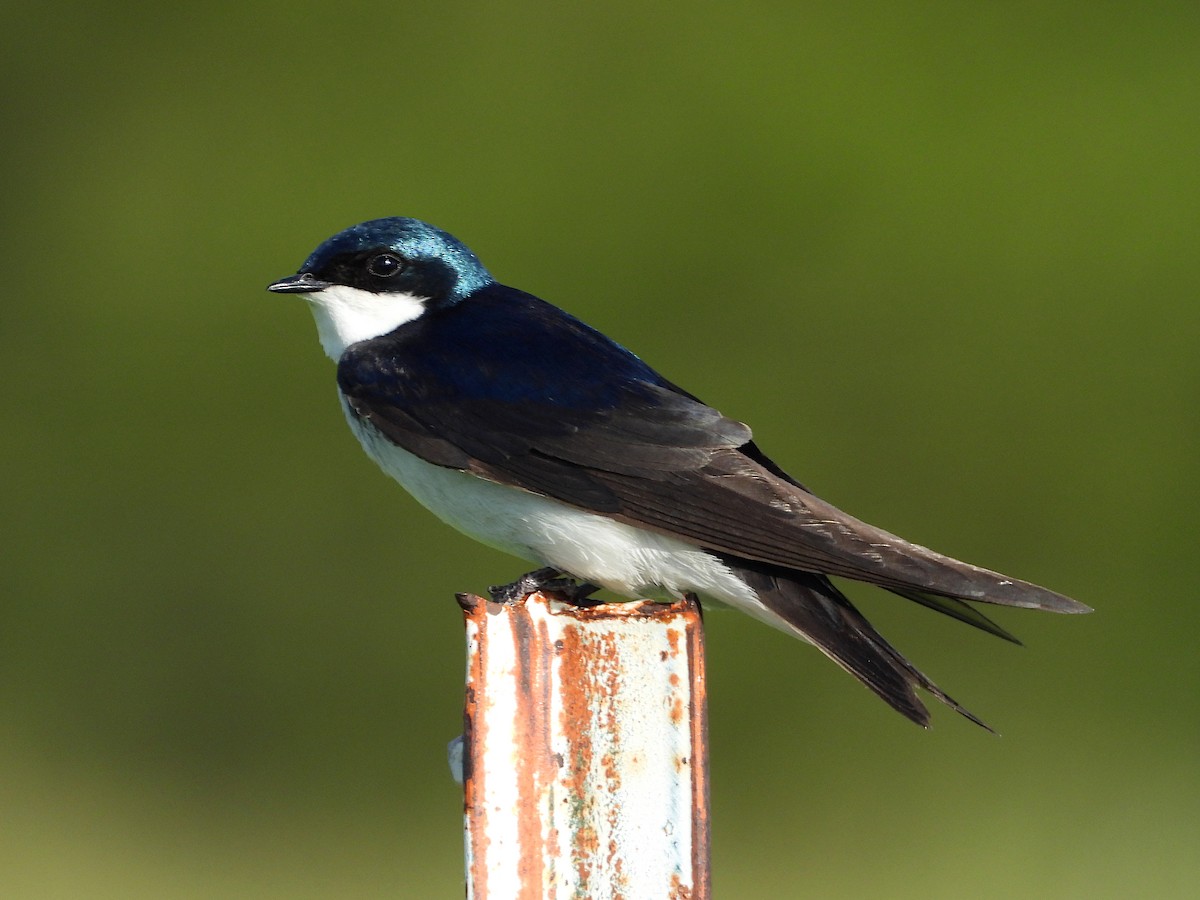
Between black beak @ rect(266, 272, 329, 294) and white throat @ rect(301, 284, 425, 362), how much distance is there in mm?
10

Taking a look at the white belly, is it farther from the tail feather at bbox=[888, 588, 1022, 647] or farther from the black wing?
the tail feather at bbox=[888, 588, 1022, 647]

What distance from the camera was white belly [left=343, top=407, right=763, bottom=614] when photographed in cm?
208

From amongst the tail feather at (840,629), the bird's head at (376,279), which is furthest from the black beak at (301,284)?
the tail feather at (840,629)

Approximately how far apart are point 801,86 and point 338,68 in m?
1.58

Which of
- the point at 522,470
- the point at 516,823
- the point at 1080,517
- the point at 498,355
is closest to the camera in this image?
the point at 516,823

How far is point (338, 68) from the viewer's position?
568 centimetres

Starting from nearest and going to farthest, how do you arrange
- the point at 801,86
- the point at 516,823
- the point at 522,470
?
the point at 516,823 → the point at 522,470 → the point at 801,86

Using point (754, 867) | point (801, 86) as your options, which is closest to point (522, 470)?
point (754, 867)

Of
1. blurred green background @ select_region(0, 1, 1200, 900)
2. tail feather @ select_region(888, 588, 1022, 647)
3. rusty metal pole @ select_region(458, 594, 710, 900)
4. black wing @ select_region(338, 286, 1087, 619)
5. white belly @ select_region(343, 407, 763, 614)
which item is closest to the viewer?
rusty metal pole @ select_region(458, 594, 710, 900)

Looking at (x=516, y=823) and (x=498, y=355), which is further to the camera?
(x=498, y=355)

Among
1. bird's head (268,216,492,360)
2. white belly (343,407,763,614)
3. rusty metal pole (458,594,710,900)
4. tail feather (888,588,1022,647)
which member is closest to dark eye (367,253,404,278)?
bird's head (268,216,492,360)

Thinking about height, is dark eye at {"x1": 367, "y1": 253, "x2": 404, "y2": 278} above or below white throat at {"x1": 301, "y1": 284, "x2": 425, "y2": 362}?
above

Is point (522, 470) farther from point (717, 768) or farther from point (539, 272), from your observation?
point (539, 272)

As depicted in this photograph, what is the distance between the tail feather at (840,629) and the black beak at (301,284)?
0.78 meters
